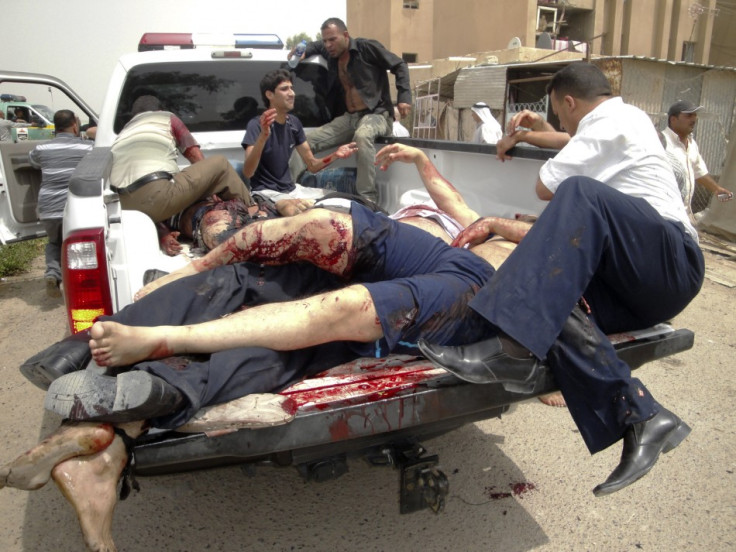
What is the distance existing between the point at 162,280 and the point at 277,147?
2.38 m

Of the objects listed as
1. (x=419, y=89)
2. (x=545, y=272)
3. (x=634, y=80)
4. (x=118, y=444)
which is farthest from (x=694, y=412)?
(x=419, y=89)

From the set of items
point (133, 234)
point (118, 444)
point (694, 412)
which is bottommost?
point (694, 412)

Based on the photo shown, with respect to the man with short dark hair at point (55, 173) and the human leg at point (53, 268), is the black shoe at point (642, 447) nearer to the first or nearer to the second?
the man with short dark hair at point (55, 173)

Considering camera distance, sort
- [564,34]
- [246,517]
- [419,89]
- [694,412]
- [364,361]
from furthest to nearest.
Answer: [564,34], [419,89], [694,412], [246,517], [364,361]

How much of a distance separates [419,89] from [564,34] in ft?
45.1

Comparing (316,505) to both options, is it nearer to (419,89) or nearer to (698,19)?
(419,89)

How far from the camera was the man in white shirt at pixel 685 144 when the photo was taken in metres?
6.66

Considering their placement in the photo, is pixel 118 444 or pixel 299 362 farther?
pixel 299 362

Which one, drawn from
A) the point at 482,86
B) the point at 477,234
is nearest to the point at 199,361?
the point at 477,234

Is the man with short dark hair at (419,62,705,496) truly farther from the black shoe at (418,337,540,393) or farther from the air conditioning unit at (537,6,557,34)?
the air conditioning unit at (537,6,557,34)

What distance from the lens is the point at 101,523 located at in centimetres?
174

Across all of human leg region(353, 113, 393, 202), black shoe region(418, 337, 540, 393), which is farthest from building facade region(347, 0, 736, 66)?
black shoe region(418, 337, 540, 393)

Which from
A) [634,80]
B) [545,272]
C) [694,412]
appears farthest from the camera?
[634,80]

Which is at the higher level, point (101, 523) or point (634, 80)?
point (634, 80)
